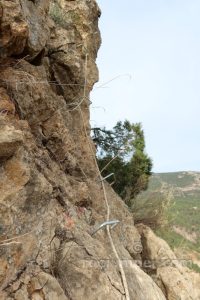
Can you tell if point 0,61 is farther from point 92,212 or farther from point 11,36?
point 92,212

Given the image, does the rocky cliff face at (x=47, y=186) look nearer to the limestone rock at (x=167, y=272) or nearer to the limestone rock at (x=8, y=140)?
the limestone rock at (x=8, y=140)

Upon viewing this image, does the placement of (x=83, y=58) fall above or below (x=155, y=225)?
above

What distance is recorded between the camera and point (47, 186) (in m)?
4.89

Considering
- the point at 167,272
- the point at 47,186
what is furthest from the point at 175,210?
the point at 47,186

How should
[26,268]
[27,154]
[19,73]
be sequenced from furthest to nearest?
[19,73]
[27,154]
[26,268]

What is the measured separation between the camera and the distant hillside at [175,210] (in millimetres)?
12564

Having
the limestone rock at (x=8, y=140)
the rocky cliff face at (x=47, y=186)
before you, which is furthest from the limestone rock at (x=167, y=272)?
the limestone rock at (x=8, y=140)

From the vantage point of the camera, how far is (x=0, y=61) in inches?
206

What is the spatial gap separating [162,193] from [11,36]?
9462 millimetres

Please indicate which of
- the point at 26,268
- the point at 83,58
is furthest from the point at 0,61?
the point at 83,58

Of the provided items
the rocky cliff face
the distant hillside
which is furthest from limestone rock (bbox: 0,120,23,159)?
the distant hillside

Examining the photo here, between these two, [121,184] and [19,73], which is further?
[121,184]

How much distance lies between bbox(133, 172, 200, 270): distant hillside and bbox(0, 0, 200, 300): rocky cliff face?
481 cm

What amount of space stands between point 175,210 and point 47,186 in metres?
29.6
